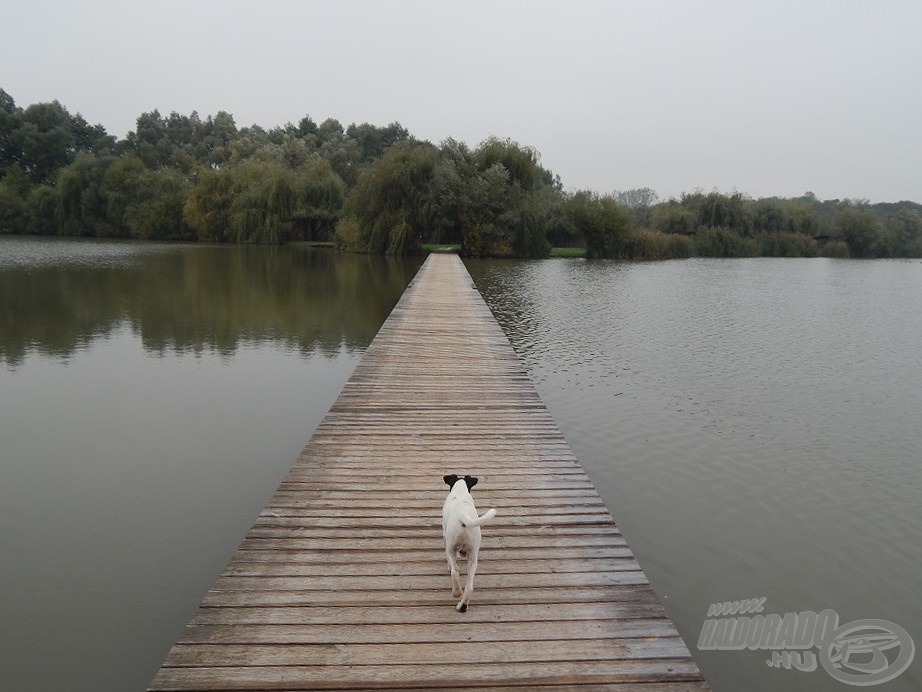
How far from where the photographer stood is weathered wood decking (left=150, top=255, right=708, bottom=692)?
2.66 meters

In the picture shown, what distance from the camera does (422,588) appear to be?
3234 mm

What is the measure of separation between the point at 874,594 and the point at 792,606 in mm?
676

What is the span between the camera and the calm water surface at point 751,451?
4.37 m

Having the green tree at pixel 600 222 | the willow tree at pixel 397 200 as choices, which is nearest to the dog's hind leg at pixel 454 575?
the willow tree at pixel 397 200

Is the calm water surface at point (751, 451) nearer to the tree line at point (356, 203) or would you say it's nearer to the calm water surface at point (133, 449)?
the calm water surface at point (133, 449)

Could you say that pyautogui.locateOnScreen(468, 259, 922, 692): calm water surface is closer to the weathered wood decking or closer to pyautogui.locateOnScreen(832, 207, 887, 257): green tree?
the weathered wood decking

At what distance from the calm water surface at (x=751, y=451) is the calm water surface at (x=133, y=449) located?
3.27m

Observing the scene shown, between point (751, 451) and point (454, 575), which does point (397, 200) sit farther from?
point (454, 575)

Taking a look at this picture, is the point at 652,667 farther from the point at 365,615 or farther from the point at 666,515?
the point at 666,515

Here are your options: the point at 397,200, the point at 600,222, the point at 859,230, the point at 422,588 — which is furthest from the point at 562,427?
the point at 859,230

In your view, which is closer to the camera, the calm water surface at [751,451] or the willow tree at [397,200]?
the calm water surface at [751,451]

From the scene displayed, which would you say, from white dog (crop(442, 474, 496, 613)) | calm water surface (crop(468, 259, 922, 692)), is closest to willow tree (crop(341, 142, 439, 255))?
calm water surface (crop(468, 259, 922, 692))

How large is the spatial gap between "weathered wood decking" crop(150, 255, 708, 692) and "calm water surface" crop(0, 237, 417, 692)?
91 cm

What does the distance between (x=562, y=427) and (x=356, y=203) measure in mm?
28820
